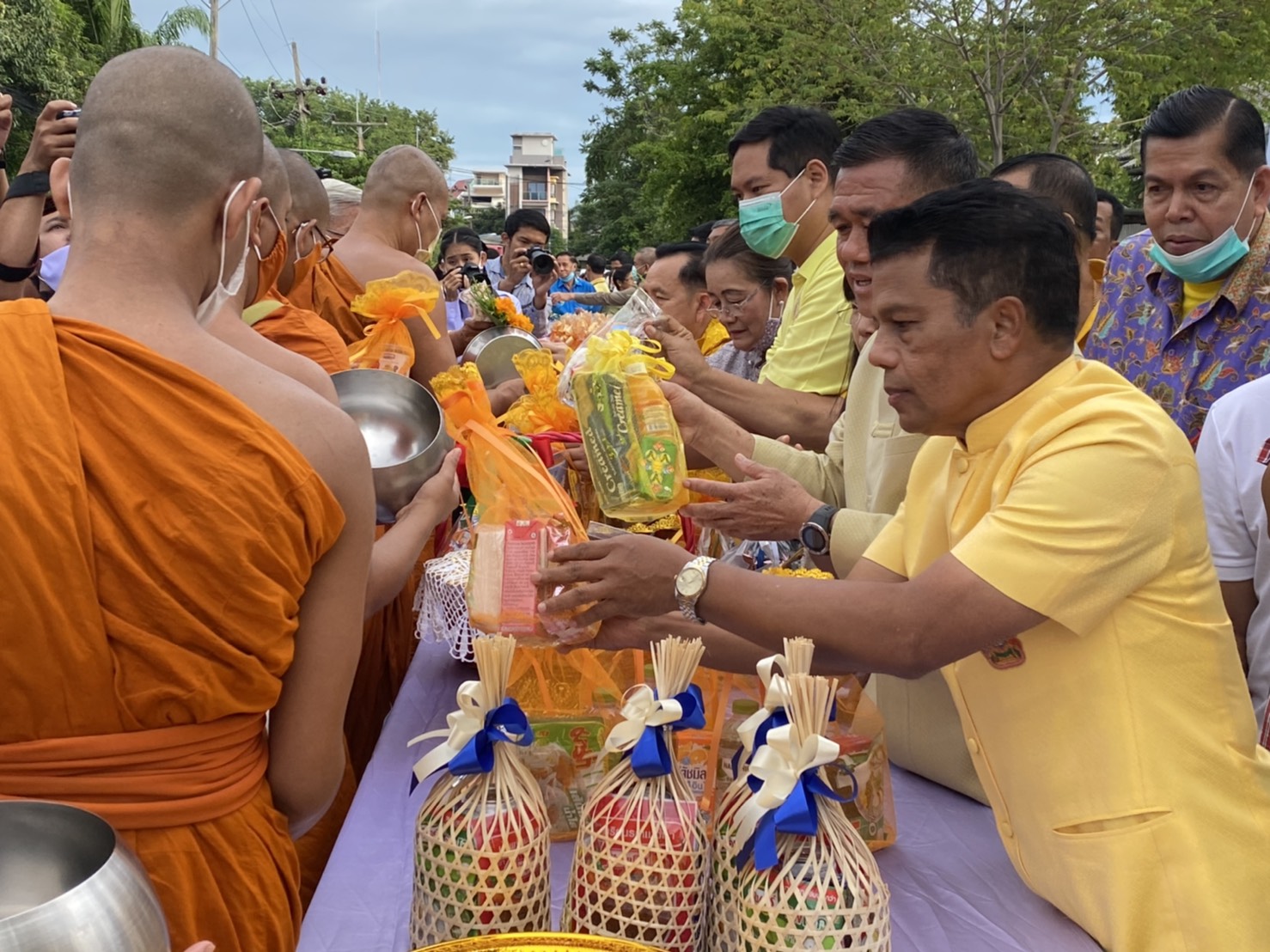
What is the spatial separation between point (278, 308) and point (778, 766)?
2.26 meters

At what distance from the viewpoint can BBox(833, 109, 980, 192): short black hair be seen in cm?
247

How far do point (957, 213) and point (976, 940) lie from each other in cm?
105

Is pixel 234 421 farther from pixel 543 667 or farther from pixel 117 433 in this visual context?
pixel 543 667

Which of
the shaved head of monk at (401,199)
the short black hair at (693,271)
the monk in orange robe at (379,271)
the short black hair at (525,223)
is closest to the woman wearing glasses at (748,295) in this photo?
the short black hair at (693,271)

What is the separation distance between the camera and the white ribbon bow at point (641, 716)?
127cm

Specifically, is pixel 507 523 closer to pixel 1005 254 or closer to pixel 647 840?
pixel 647 840

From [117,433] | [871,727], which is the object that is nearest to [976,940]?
[871,727]

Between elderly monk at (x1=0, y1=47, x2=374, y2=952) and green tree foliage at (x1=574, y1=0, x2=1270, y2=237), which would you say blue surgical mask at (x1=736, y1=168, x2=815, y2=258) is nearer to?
elderly monk at (x1=0, y1=47, x2=374, y2=952)

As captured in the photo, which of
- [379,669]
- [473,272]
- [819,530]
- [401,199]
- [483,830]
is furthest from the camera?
[473,272]

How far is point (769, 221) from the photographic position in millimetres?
3818

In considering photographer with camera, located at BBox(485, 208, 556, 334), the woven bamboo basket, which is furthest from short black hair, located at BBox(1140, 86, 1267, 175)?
photographer with camera, located at BBox(485, 208, 556, 334)

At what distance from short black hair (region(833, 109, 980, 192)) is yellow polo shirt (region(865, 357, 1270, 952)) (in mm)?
1109

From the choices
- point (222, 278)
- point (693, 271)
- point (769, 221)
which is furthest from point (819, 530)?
point (693, 271)

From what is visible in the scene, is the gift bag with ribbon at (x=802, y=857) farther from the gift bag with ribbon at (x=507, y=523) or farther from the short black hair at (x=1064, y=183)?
the short black hair at (x=1064, y=183)
